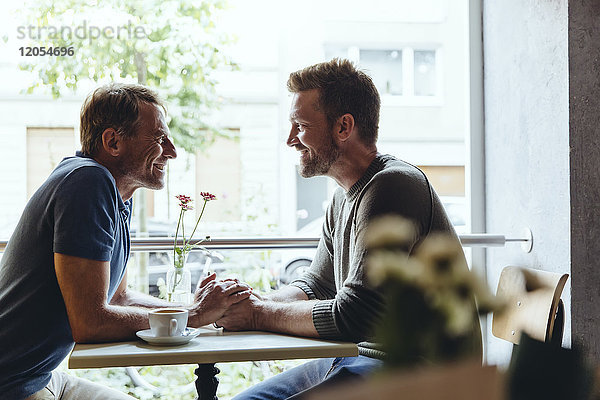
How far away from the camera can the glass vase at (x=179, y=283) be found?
2.01 metres

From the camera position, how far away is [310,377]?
2043 mm

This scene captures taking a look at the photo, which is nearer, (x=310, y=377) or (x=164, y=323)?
(x=164, y=323)

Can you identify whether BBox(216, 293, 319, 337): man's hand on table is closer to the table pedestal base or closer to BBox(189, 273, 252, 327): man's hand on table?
BBox(189, 273, 252, 327): man's hand on table

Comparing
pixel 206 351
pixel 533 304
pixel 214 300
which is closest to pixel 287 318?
pixel 214 300

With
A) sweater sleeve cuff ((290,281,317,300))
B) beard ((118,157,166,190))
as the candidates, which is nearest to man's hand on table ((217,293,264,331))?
sweater sleeve cuff ((290,281,317,300))

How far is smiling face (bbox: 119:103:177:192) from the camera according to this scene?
1975 mm

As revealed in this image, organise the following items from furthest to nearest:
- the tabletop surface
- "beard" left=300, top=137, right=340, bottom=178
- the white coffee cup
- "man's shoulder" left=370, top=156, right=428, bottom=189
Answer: "beard" left=300, top=137, right=340, bottom=178, "man's shoulder" left=370, top=156, right=428, bottom=189, the white coffee cup, the tabletop surface

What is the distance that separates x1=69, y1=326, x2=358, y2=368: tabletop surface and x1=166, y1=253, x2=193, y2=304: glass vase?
343mm

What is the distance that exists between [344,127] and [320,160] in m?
0.12

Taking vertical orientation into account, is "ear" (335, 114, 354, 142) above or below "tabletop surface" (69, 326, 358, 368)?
above

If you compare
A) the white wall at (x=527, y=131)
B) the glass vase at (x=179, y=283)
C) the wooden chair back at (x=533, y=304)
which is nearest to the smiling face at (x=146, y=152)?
the glass vase at (x=179, y=283)

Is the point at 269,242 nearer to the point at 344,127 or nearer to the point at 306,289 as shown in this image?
the point at 306,289

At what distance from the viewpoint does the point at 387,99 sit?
3357 mm

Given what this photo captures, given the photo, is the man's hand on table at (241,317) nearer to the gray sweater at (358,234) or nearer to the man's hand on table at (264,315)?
the man's hand on table at (264,315)
